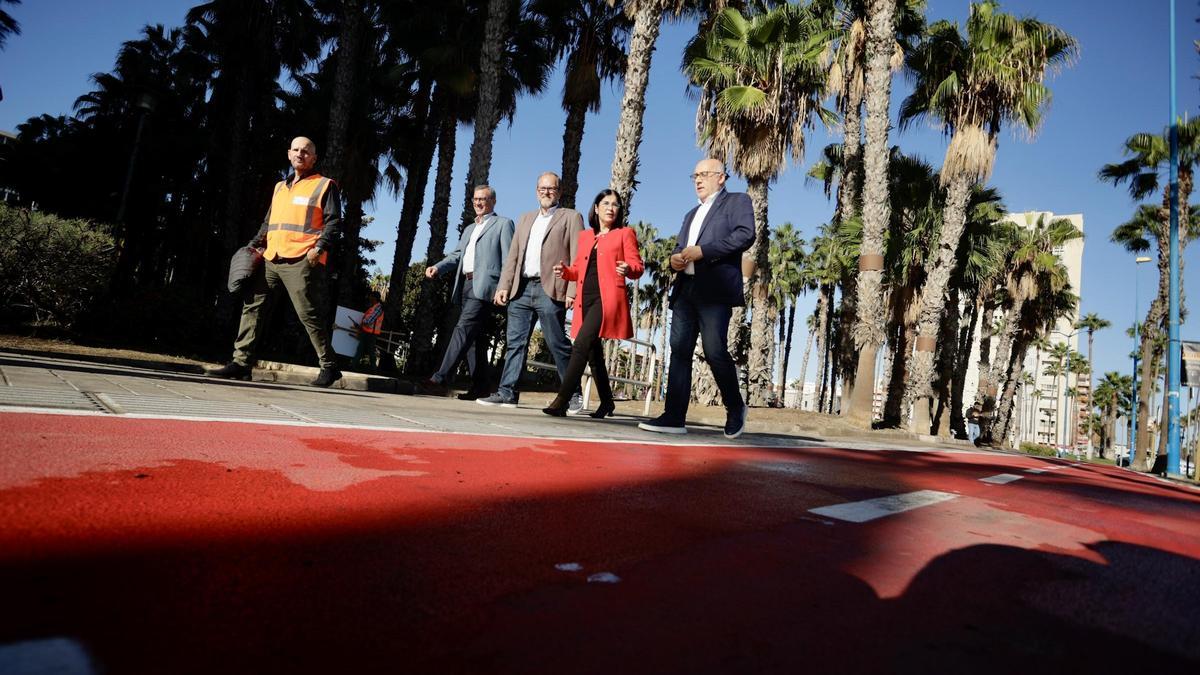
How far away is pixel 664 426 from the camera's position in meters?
5.16

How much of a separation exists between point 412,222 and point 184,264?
12969 millimetres

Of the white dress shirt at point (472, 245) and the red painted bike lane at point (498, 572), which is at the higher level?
the white dress shirt at point (472, 245)

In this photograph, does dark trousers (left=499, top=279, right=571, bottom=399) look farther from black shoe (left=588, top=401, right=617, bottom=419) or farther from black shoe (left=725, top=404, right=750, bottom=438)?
black shoe (left=725, top=404, right=750, bottom=438)

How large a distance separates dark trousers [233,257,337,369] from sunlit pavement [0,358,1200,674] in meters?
2.92

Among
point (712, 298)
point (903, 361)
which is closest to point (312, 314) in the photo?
point (712, 298)

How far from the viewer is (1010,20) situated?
15414 millimetres

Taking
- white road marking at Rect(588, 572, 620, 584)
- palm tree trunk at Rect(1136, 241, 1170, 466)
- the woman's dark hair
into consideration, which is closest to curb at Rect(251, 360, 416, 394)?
the woman's dark hair

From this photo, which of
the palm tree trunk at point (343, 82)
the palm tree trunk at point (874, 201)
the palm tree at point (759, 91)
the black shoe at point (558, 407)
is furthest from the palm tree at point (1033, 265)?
the black shoe at point (558, 407)

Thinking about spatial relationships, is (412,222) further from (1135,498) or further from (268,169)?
(1135,498)

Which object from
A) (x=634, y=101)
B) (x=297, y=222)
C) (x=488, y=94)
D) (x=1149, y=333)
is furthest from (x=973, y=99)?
(x=1149, y=333)

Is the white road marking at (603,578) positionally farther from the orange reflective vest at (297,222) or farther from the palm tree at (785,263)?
the palm tree at (785,263)

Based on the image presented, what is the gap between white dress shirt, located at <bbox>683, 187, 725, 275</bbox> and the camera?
16.3 ft

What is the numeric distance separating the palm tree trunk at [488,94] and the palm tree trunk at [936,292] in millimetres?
10519

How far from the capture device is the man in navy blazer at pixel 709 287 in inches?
189
